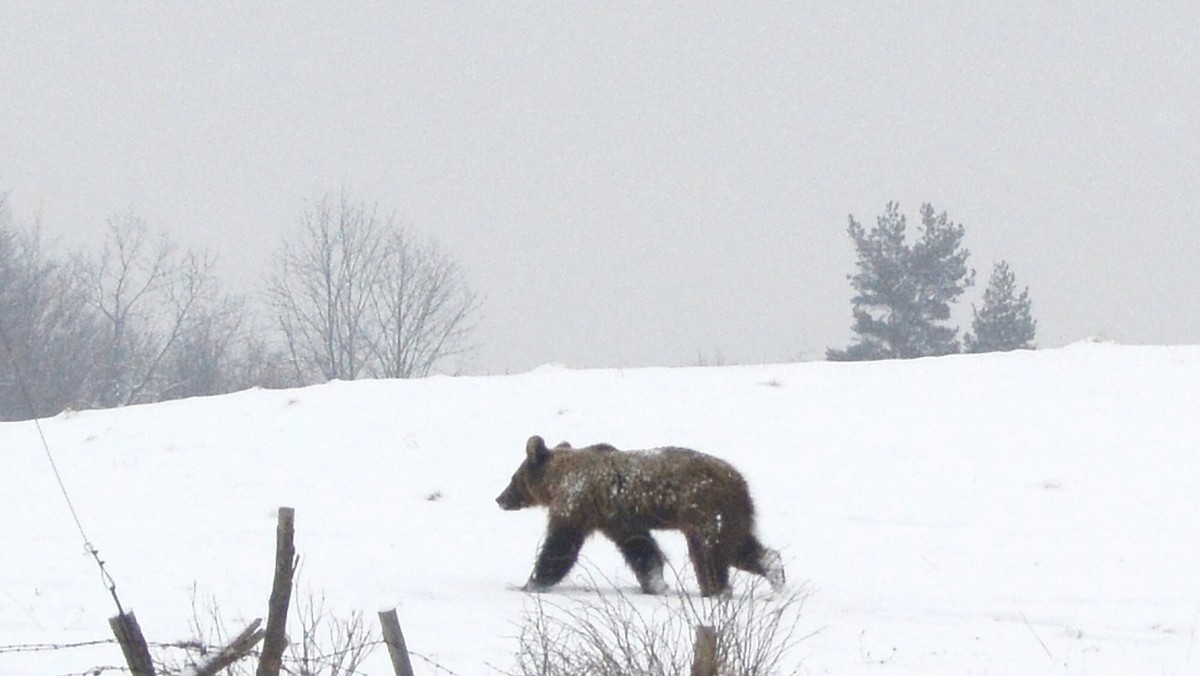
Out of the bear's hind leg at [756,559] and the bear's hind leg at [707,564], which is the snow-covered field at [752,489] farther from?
the bear's hind leg at [707,564]

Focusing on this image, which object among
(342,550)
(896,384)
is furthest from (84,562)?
(896,384)

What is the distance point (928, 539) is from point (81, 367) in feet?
135

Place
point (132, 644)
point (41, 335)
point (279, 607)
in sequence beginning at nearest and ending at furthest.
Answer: point (132, 644), point (279, 607), point (41, 335)

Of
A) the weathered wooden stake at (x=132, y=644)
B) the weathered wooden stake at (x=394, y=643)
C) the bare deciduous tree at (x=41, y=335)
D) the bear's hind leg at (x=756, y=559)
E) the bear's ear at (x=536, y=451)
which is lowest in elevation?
the bear's hind leg at (x=756, y=559)

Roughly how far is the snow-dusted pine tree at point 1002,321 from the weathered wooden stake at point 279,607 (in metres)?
44.0

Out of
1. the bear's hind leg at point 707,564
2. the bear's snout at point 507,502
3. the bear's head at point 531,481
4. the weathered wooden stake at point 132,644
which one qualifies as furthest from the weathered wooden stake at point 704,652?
the bear's snout at point 507,502

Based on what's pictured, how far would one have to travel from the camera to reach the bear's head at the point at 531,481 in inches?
445

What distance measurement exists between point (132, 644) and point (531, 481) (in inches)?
268

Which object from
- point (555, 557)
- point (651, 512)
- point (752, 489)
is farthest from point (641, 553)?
point (752, 489)

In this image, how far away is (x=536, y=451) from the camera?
1130 centimetres

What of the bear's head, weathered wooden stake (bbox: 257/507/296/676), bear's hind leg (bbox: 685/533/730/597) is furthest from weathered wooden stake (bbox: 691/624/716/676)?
the bear's head

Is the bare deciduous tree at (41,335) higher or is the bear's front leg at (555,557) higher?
the bare deciduous tree at (41,335)

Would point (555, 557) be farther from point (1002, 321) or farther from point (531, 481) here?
point (1002, 321)

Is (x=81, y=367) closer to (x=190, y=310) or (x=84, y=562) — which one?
(x=190, y=310)
